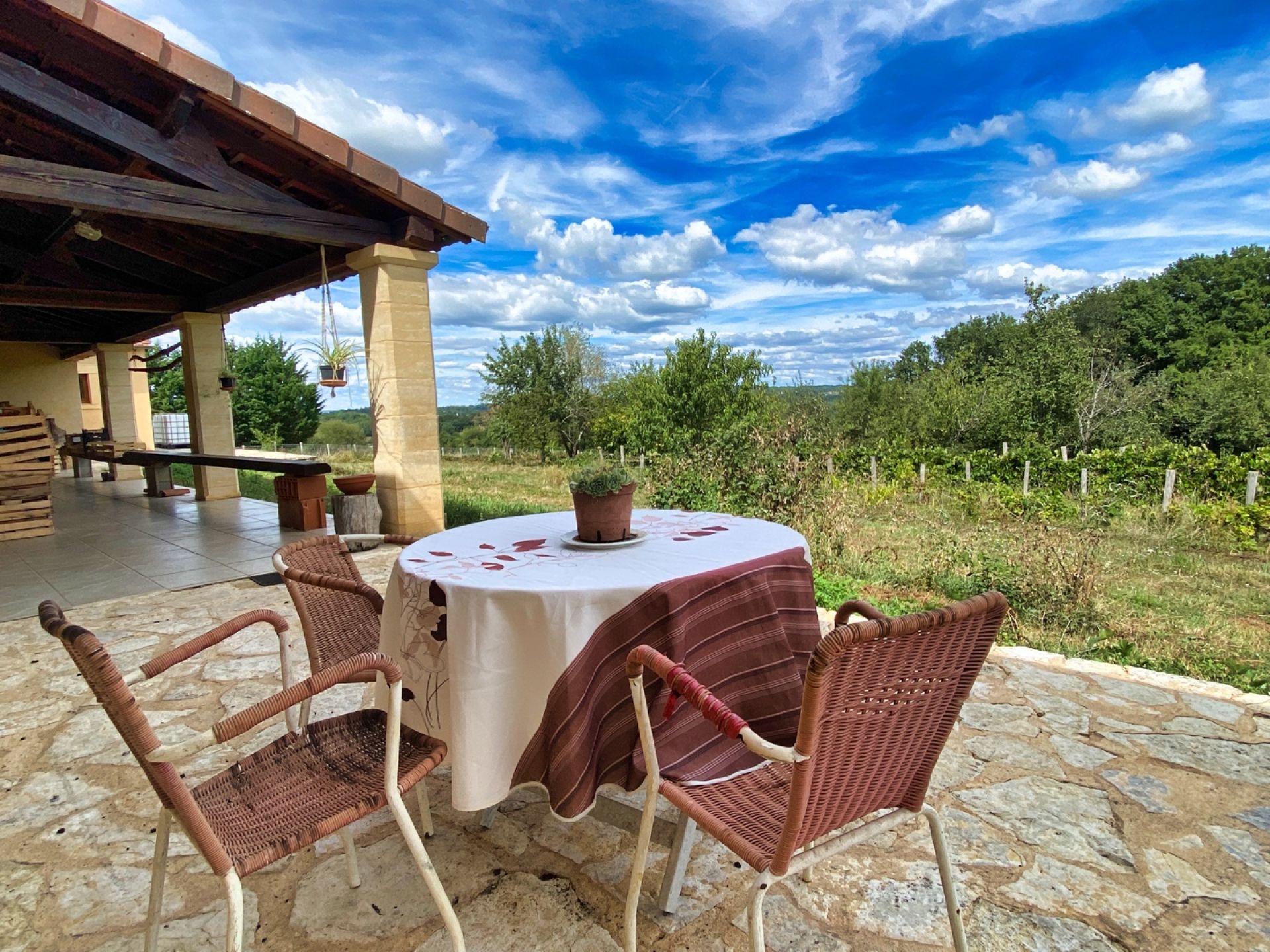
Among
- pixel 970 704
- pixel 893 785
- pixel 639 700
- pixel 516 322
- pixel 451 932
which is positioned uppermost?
pixel 516 322

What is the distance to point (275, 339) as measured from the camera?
99.1ft

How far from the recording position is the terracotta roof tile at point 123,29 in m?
3.17

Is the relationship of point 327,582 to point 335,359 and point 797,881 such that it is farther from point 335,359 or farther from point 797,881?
point 335,359

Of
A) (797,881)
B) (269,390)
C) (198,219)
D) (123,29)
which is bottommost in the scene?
(797,881)

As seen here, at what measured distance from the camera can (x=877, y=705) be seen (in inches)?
41.4

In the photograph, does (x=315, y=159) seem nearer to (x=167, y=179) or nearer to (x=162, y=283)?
(x=167, y=179)

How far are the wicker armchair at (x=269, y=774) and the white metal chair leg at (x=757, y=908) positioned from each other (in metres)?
0.58

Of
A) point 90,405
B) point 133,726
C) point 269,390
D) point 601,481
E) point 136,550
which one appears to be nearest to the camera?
point 133,726

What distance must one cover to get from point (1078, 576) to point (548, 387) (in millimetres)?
21690

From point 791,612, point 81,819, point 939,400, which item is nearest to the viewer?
point 791,612

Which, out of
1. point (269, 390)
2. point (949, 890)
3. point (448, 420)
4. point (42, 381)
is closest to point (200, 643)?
point (949, 890)

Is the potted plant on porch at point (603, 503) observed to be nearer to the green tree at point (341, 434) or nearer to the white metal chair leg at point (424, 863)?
the white metal chair leg at point (424, 863)

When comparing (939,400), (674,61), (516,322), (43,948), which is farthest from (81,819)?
(516,322)

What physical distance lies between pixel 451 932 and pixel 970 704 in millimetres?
2097
